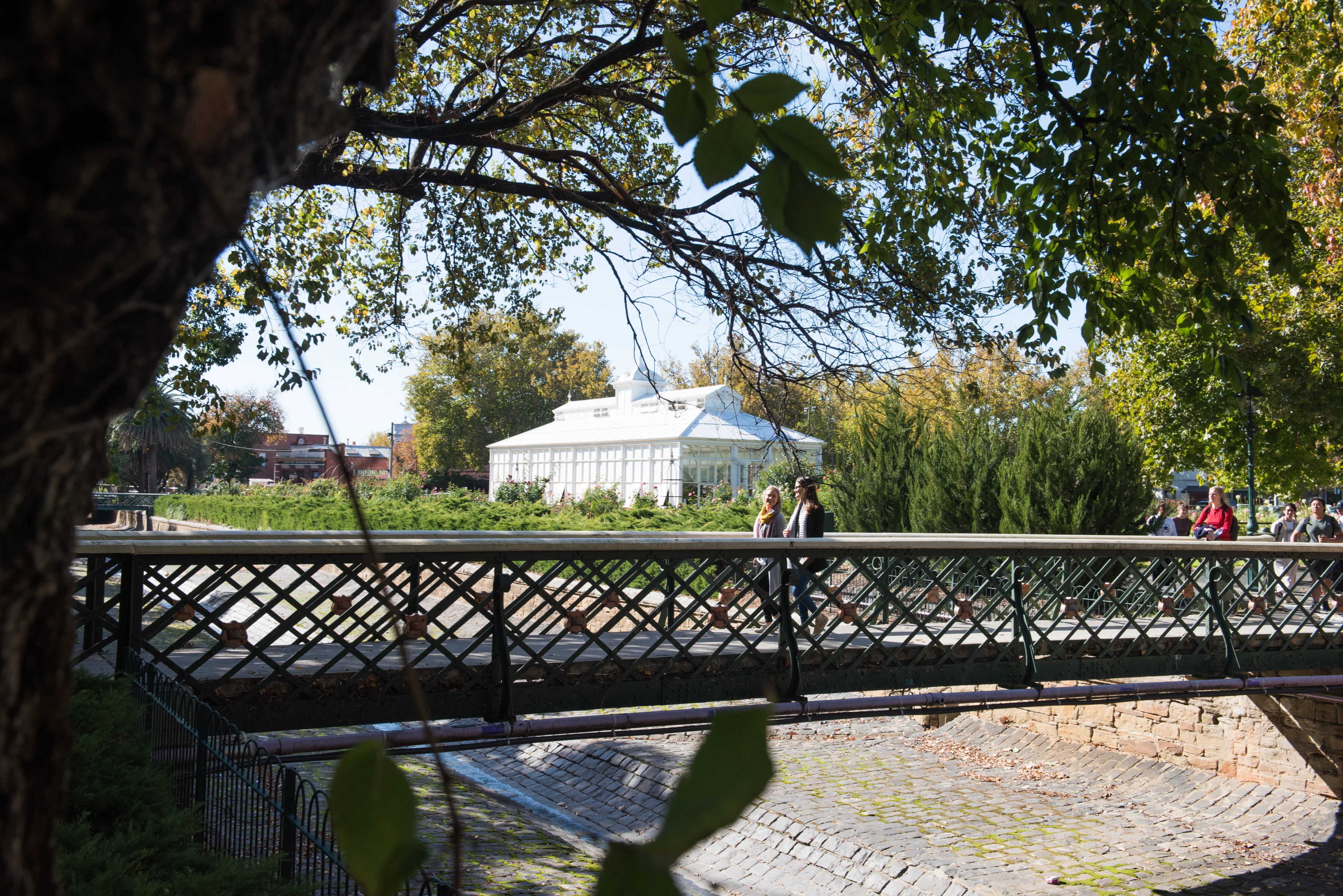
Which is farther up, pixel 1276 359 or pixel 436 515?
pixel 1276 359

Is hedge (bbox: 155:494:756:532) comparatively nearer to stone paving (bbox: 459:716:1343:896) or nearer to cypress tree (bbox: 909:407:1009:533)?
cypress tree (bbox: 909:407:1009:533)

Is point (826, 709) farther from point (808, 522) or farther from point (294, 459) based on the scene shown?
point (294, 459)

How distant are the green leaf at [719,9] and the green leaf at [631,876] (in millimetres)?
860

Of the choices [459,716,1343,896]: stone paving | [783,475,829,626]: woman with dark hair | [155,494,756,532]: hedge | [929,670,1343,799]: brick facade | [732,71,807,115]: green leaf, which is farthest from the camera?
[155,494,756,532]: hedge

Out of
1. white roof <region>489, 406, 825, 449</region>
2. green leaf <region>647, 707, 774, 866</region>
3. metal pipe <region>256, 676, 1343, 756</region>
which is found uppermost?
white roof <region>489, 406, 825, 449</region>

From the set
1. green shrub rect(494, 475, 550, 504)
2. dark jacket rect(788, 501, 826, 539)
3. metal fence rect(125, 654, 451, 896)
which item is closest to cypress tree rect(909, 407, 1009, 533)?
dark jacket rect(788, 501, 826, 539)

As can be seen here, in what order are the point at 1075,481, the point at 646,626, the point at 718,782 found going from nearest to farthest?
the point at 718,782, the point at 646,626, the point at 1075,481

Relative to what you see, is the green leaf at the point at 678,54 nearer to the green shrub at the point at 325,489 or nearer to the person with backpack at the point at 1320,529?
the person with backpack at the point at 1320,529

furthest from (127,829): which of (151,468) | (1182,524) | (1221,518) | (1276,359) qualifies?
(151,468)

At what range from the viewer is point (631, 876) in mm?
591

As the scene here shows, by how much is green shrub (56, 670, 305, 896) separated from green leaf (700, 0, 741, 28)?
3278 millimetres

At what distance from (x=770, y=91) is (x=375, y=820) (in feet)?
2.30

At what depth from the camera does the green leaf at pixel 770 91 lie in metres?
0.92

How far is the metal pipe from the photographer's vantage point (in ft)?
17.7
